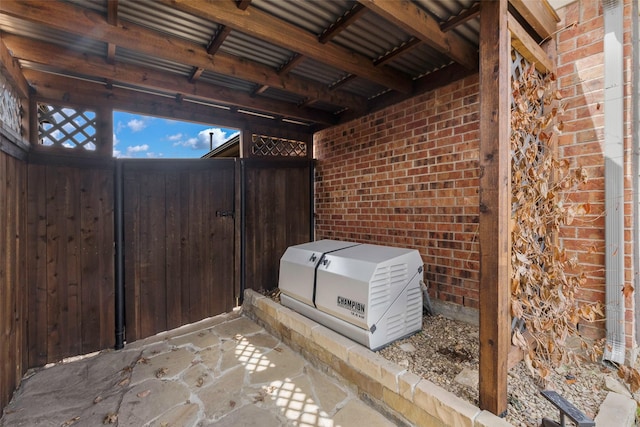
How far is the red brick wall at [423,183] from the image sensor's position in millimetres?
2889

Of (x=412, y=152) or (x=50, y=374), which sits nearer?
(x=50, y=374)

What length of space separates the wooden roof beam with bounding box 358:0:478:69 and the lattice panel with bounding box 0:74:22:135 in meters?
2.77

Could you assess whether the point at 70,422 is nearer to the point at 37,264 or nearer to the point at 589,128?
the point at 37,264

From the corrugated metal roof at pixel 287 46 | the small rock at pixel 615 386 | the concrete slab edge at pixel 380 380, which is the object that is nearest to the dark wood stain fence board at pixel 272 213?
the concrete slab edge at pixel 380 380

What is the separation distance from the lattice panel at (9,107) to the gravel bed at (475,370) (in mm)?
3574

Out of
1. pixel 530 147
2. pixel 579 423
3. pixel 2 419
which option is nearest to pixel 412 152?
pixel 530 147

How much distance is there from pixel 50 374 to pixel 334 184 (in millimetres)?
3876

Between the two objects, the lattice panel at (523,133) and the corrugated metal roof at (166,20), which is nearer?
the lattice panel at (523,133)

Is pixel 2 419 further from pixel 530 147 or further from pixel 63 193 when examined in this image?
pixel 530 147

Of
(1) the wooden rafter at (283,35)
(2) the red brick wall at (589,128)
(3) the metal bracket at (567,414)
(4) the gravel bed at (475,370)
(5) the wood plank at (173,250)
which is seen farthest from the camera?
(5) the wood plank at (173,250)

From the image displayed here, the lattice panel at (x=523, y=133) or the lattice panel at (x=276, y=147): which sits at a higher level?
the lattice panel at (x=276, y=147)

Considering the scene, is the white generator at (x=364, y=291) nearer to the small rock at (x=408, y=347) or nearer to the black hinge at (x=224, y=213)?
the small rock at (x=408, y=347)

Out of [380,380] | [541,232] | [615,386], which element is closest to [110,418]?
[380,380]

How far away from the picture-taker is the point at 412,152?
3373mm
